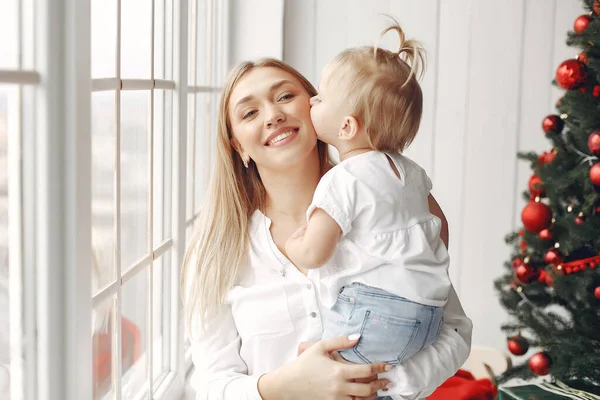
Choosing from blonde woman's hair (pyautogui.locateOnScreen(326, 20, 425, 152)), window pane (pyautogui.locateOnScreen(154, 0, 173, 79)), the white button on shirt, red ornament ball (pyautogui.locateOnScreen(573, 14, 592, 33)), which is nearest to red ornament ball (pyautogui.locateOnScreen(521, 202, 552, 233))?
red ornament ball (pyautogui.locateOnScreen(573, 14, 592, 33))

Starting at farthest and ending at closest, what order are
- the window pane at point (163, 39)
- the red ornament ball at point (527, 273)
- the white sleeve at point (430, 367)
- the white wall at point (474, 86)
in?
the white wall at point (474, 86), the red ornament ball at point (527, 273), the window pane at point (163, 39), the white sleeve at point (430, 367)

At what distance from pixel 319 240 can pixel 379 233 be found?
5.2 inches

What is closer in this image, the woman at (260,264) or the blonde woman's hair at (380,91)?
the blonde woman's hair at (380,91)

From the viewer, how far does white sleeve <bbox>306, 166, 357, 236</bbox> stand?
1.43 m

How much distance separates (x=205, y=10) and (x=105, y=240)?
4.73ft

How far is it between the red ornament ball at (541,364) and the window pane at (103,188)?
147cm

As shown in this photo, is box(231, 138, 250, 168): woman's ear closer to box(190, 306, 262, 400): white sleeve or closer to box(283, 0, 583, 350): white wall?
box(190, 306, 262, 400): white sleeve

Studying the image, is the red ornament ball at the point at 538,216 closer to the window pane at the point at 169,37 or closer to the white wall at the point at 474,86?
the white wall at the point at 474,86

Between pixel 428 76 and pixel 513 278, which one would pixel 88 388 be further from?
pixel 428 76

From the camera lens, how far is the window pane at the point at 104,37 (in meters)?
1.41

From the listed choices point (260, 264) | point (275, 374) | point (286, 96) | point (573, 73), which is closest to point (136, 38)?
point (286, 96)

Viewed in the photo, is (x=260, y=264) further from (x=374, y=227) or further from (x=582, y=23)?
(x=582, y=23)

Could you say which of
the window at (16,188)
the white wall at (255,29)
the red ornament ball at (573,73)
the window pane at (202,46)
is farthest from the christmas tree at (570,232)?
the window at (16,188)

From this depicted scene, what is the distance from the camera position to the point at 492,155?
3406 mm
